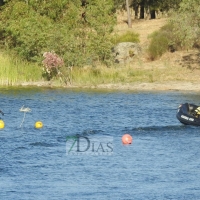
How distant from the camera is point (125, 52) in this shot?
68.2m

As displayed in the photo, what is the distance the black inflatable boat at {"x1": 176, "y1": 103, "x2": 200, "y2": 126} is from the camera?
41031mm

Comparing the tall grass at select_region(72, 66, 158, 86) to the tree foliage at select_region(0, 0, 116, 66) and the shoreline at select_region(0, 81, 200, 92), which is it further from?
the tree foliage at select_region(0, 0, 116, 66)

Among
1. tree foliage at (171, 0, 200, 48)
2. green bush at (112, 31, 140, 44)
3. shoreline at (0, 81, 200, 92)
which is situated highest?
tree foliage at (171, 0, 200, 48)

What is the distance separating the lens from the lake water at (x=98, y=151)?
1119 inches

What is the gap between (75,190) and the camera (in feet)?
92.4

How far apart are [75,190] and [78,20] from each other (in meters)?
39.1

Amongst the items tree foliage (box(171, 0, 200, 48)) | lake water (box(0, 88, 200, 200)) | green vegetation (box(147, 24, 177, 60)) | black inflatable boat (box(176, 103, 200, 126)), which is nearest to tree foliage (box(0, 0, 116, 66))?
green vegetation (box(147, 24, 177, 60))

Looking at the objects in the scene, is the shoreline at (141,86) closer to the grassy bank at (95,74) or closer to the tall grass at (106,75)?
the grassy bank at (95,74)

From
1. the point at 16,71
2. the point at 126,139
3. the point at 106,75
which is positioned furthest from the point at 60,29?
the point at 126,139

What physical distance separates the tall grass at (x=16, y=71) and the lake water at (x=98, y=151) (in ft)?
20.3

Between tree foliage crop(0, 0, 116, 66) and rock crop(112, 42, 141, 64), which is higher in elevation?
tree foliage crop(0, 0, 116, 66)

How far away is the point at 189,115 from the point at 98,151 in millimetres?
7191

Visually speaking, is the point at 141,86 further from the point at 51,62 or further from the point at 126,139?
the point at 126,139

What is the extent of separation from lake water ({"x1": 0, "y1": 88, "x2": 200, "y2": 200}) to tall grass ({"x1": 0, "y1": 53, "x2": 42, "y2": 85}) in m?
6.20
